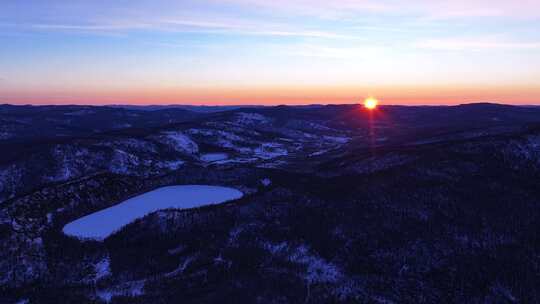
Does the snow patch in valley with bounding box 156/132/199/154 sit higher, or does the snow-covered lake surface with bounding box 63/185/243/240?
the snow patch in valley with bounding box 156/132/199/154

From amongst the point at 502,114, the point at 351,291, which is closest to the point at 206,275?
the point at 351,291

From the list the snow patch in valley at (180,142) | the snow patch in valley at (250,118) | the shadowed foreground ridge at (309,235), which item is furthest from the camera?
the snow patch in valley at (250,118)

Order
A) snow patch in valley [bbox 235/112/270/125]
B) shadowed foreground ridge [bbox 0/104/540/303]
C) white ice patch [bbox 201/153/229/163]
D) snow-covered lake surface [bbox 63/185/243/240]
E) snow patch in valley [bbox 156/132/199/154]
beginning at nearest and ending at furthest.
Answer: shadowed foreground ridge [bbox 0/104/540/303], snow-covered lake surface [bbox 63/185/243/240], white ice patch [bbox 201/153/229/163], snow patch in valley [bbox 156/132/199/154], snow patch in valley [bbox 235/112/270/125]

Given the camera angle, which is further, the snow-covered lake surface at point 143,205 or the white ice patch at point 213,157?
the white ice patch at point 213,157

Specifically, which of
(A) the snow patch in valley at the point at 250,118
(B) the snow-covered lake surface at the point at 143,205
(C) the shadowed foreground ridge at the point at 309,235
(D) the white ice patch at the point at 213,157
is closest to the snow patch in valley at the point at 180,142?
(D) the white ice patch at the point at 213,157

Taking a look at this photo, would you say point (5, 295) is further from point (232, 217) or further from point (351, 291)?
point (351, 291)

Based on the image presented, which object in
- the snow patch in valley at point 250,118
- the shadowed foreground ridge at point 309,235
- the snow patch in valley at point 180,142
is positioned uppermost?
the snow patch in valley at point 250,118

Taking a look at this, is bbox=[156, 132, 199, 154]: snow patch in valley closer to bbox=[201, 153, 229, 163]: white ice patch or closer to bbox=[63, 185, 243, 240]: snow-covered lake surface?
bbox=[201, 153, 229, 163]: white ice patch

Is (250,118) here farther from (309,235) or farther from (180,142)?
(309,235)

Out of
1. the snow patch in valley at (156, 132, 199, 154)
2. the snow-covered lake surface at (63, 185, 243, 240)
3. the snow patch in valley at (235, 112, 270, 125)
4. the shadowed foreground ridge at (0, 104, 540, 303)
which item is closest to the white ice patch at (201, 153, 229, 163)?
the snow patch in valley at (156, 132, 199, 154)

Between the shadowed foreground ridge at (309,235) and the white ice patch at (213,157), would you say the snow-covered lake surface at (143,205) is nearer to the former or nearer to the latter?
the shadowed foreground ridge at (309,235)
